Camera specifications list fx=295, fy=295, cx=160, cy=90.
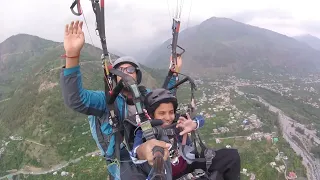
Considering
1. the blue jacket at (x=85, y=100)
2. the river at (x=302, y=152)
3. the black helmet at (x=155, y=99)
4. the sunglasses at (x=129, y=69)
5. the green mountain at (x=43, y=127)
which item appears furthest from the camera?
the river at (x=302, y=152)

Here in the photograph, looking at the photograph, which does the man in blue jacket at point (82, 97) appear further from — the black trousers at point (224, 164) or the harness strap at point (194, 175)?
the harness strap at point (194, 175)

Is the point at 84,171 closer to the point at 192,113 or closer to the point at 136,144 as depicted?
the point at 192,113

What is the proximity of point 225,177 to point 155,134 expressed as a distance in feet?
3.15

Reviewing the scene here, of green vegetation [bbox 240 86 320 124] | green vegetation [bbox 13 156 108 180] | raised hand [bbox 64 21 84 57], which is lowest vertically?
green vegetation [bbox 240 86 320 124]

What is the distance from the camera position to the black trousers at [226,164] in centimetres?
259

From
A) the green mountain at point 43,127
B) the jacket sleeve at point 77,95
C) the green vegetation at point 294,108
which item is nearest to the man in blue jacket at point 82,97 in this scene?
the jacket sleeve at point 77,95

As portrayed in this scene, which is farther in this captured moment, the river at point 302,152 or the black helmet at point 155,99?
the river at point 302,152

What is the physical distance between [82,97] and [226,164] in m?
1.37

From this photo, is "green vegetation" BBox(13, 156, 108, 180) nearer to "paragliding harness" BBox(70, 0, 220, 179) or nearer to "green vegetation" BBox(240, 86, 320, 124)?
"paragliding harness" BBox(70, 0, 220, 179)

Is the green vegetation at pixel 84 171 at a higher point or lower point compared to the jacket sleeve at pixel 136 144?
lower

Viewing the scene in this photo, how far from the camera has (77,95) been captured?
2.28 metres

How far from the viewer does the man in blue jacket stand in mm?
2200

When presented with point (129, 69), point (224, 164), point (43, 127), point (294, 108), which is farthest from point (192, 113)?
point (294, 108)

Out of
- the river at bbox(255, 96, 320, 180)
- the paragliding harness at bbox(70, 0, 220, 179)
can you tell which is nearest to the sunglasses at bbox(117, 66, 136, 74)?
the paragliding harness at bbox(70, 0, 220, 179)
